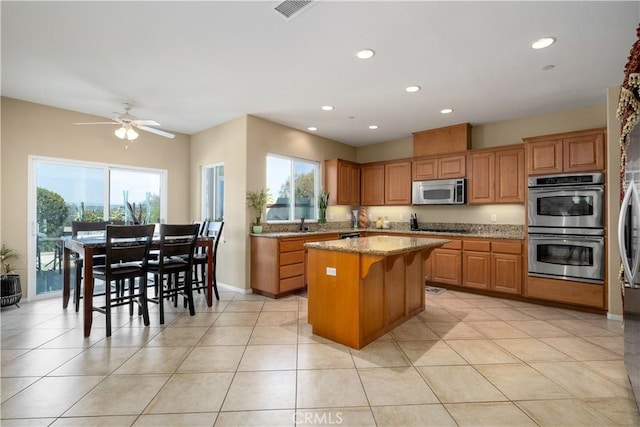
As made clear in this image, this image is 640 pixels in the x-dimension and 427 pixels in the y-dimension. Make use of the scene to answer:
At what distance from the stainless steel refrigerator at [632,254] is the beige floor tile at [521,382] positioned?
43 cm

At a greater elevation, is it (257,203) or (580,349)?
(257,203)

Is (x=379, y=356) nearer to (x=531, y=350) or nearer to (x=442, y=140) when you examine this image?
(x=531, y=350)

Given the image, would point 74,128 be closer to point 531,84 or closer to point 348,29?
point 348,29

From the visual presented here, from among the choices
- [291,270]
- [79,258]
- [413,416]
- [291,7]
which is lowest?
[413,416]

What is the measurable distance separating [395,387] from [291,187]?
390 cm

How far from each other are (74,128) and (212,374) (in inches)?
169

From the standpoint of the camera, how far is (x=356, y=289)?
2666 mm

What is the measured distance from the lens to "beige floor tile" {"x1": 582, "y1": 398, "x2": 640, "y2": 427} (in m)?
1.76

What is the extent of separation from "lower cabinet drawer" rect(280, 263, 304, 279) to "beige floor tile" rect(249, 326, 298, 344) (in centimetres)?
117

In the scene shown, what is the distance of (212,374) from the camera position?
7.47 ft

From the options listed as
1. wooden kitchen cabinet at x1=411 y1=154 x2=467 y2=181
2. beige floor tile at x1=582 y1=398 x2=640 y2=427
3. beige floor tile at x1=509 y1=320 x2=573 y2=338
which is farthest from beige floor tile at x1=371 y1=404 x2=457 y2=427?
wooden kitchen cabinet at x1=411 y1=154 x2=467 y2=181

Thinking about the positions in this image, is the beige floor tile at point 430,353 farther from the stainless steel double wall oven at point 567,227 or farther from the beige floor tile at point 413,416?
the stainless steel double wall oven at point 567,227

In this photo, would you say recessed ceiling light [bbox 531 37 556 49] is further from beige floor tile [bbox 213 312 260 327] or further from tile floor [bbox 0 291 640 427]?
beige floor tile [bbox 213 312 260 327]

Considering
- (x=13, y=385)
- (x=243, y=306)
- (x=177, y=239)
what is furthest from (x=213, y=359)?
(x=177, y=239)
